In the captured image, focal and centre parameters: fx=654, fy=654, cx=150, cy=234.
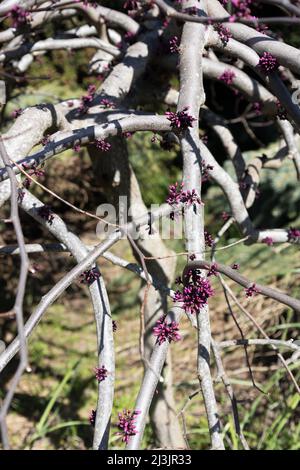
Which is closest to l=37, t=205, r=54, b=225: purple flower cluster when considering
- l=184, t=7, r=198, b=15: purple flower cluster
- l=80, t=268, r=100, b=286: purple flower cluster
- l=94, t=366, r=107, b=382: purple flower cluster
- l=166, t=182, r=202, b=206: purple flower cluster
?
l=80, t=268, r=100, b=286: purple flower cluster

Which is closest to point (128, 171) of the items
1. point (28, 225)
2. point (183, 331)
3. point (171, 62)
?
point (171, 62)

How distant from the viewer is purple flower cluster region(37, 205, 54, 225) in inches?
86.7

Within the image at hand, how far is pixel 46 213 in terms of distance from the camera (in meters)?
2.20

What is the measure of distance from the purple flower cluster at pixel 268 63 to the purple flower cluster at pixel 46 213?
87 cm

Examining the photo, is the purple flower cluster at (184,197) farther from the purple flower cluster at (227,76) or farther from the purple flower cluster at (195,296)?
the purple flower cluster at (227,76)

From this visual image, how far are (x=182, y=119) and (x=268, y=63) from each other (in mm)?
355

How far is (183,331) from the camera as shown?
4.68 meters

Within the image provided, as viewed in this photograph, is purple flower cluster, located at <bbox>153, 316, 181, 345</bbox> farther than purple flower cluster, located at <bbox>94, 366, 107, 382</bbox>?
No

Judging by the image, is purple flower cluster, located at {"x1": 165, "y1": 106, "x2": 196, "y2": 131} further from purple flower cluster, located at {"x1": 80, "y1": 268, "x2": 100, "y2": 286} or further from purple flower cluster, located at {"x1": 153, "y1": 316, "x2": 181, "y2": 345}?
purple flower cluster, located at {"x1": 153, "y1": 316, "x2": 181, "y2": 345}

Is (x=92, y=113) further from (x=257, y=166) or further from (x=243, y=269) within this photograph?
(x=243, y=269)

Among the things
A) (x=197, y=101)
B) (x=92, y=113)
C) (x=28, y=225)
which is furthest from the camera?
(x=28, y=225)

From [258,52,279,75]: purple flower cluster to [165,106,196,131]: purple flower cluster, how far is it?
1.00ft

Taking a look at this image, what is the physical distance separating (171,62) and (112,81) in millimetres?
336

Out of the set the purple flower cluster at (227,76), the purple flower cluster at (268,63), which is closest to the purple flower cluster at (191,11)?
the purple flower cluster at (268,63)
